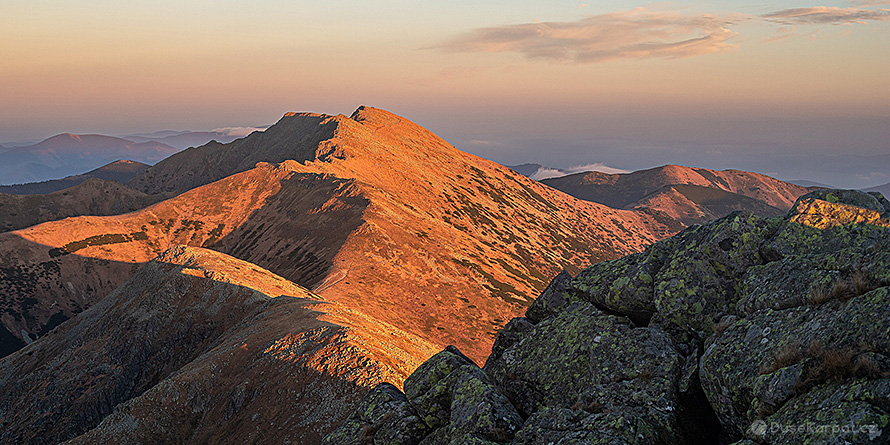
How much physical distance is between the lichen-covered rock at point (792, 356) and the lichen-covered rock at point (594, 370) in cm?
176

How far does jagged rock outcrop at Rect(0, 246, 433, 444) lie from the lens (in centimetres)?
4478

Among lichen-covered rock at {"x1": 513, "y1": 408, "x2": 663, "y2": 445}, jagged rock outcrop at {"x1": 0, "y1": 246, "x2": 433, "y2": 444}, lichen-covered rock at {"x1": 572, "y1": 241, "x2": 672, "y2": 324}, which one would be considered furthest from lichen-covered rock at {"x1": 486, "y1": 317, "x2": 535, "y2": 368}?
jagged rock outcrop at {"x1": 0, "y1": 246, "x2": 433, "y2": 444}

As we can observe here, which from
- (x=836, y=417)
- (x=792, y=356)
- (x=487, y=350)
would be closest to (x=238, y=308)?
(x=487, y=350)

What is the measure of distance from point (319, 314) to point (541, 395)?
46.7m

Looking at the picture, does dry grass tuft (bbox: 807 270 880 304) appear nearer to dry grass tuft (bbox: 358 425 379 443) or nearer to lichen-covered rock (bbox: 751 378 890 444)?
lichen-covered rock (bbox: 751 378 890 444)

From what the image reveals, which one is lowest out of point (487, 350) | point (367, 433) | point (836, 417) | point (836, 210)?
point (487, 350)

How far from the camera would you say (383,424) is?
22.6 m

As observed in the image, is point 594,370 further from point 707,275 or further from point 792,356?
point 792,356

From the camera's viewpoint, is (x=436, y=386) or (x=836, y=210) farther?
(x=436, y=386)

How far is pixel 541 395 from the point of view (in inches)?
805

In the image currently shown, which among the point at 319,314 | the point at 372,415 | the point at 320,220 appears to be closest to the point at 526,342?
the point at 372,415

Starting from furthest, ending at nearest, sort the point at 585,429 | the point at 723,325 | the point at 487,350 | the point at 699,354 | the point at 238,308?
the point at 487,350
the point at 238,308
the point at 699,354
the point at 723,325
the point at 585,429

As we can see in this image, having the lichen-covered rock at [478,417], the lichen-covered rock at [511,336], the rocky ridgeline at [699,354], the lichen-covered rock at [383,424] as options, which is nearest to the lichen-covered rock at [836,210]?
the rocky ridgeline at [699,354]

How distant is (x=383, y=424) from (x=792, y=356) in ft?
54.5
